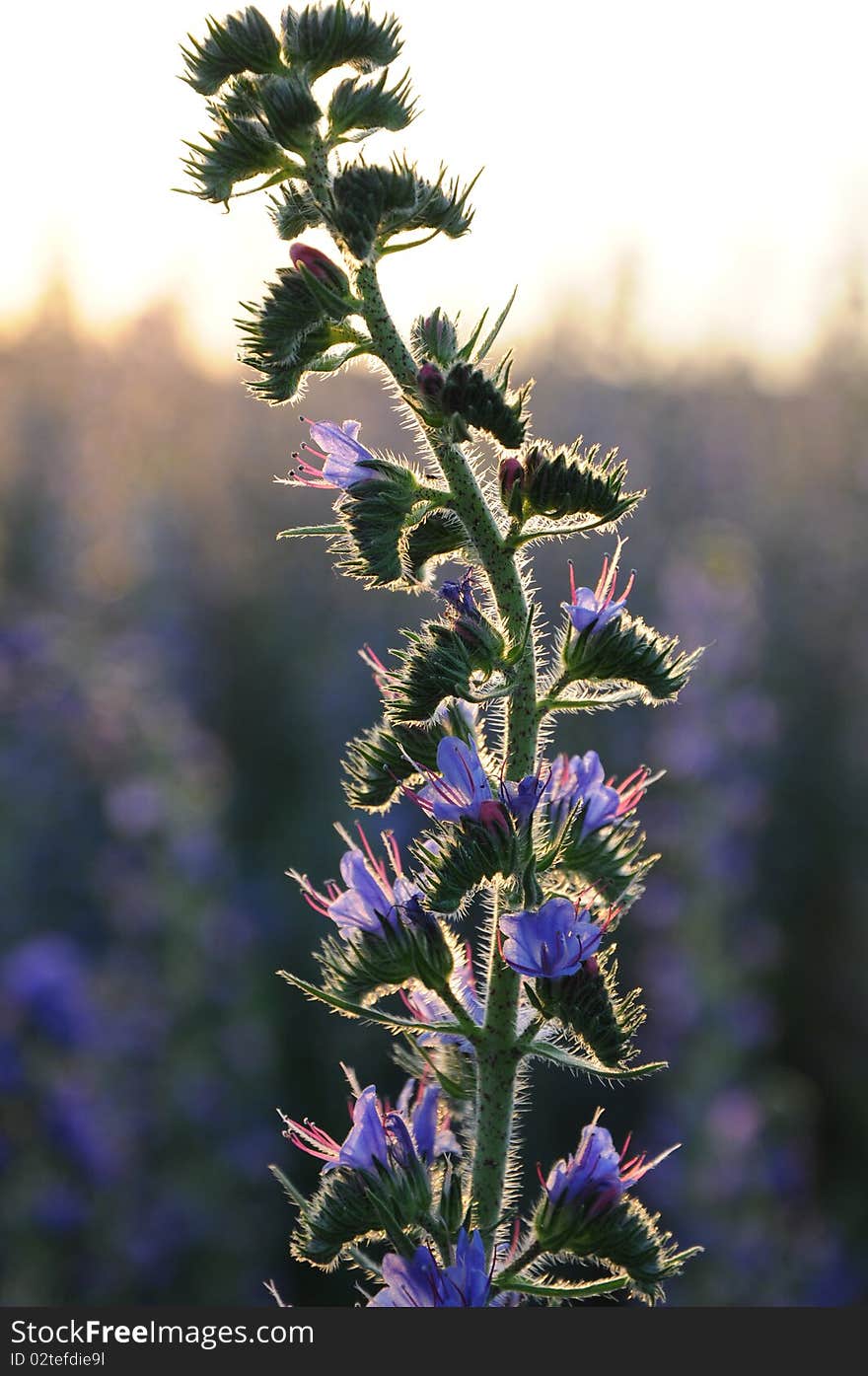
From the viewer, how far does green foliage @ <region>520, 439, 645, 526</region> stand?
225cm

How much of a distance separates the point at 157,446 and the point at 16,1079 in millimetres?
18301

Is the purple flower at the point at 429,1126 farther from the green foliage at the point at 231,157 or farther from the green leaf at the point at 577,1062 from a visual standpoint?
the green foliage at the point at 231,157

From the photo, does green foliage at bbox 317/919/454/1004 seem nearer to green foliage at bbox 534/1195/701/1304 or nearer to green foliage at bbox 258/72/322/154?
green foliage at bbox 534/1195/701/1304

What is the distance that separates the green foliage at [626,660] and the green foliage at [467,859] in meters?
0.39

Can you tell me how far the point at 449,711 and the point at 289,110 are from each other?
3.49ft

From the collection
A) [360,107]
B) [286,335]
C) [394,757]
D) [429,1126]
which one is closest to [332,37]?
[360,107]

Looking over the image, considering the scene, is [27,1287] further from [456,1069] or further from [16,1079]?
[456,1069]

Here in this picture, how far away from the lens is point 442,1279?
2104 millimetres

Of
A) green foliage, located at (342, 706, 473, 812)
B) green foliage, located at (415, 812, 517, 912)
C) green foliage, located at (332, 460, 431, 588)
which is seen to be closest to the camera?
green foliage, located at (415, 812, 517, 912)

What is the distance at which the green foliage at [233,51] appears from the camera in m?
2.24

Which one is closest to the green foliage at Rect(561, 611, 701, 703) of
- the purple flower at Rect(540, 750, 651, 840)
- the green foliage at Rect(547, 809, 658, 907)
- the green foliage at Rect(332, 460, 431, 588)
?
the purple flower at Rect(540, 750, 651, 840)

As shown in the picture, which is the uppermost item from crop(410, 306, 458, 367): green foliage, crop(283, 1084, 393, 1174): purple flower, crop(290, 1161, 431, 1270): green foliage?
crop(410, 306, 458, 367): green foliage

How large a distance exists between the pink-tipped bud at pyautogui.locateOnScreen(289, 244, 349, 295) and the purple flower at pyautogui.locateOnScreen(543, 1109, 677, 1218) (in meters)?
1.48

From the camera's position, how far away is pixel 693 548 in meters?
11.1
